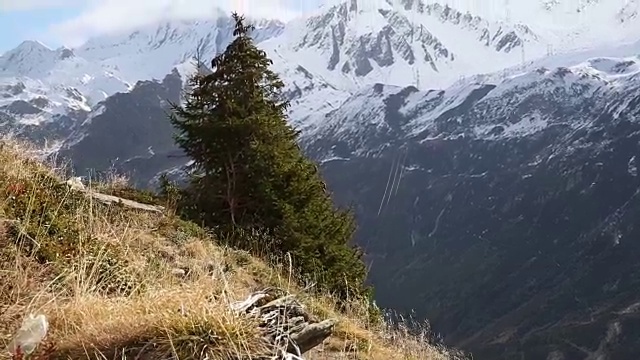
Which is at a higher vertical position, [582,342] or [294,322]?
[294,322]

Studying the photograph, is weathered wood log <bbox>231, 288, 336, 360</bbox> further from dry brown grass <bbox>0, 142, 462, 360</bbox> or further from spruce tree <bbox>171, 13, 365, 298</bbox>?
spruce tree <bbox>171, 13, 365, 298</bbox>

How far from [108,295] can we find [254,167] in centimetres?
1229

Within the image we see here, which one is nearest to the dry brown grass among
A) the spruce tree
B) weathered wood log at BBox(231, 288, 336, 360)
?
weathered wood log at BBox(231, 288, 336, 360)

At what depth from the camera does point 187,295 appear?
376 cm

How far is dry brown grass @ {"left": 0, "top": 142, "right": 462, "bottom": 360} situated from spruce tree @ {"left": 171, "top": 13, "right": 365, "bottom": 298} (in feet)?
24.7

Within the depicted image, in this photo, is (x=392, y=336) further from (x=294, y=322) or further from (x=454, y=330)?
(x=454, y=330)

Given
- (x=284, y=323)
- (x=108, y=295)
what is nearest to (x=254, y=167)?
(x=108, y=295)

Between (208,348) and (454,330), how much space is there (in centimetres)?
20184

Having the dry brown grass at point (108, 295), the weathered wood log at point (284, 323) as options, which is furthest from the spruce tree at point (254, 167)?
the weathered wood log at point (284, 323)

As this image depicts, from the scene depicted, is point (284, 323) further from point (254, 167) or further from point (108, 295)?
point (254, 167)

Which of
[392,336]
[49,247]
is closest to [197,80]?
[392,336]

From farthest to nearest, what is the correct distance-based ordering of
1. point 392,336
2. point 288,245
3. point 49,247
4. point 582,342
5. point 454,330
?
point 454,330 < point 582,342 < point 288,245 < point 392,336 < point 49,247

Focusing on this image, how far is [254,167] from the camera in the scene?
54.4 ft

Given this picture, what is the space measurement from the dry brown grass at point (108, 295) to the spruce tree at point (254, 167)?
7538mm
